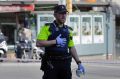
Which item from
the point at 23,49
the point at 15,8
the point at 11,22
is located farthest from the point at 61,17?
the point at 11,22

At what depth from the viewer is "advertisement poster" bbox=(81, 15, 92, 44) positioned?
82.9 feet

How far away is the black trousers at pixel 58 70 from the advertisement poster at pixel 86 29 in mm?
17614

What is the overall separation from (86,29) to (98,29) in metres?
0.86

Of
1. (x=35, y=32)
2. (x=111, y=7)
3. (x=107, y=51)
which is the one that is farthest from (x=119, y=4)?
(x=35, y=32)

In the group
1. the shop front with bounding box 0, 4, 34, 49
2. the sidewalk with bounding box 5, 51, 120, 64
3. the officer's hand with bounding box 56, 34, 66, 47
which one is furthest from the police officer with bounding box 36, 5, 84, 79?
the shop front with bounding box 0, 4, 34, 49

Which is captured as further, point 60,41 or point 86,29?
point 86,29

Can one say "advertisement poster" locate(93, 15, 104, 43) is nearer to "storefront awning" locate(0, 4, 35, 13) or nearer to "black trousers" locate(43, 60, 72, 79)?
"storefront awning" locate(0, 4, 35, 13)

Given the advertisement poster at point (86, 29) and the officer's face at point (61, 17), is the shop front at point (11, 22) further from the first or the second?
the officer's face at point (61, 17)

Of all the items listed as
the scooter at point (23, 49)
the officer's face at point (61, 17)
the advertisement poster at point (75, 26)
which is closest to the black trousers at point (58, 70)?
the officer's face at point (61, 17)

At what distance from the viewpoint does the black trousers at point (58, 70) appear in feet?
24.5

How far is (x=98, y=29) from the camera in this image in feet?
85.5

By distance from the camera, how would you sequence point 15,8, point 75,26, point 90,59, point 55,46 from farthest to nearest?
point 75,26, point 15,8, point 90,59, point 55,46

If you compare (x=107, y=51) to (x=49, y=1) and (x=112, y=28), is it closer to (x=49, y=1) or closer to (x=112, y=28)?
(x=112, y=28)

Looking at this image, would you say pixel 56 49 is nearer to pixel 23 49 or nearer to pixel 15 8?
pixel 23 49
